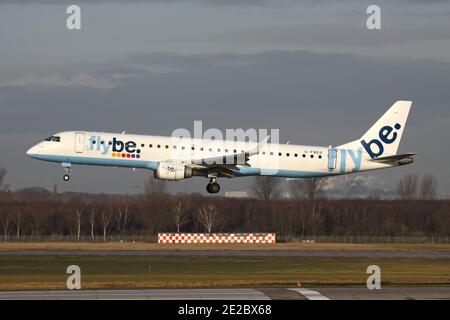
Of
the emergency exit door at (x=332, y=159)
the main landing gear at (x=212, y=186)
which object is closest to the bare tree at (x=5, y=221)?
the main landing gear at (x=212, y=186)

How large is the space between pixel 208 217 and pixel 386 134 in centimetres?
4226

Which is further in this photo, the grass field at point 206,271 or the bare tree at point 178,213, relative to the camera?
A: the bare tree at point 178,213

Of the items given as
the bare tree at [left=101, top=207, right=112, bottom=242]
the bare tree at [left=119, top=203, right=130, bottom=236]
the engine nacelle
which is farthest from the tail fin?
the bare tree at [left=101, top=207, right=112, bottom=242]

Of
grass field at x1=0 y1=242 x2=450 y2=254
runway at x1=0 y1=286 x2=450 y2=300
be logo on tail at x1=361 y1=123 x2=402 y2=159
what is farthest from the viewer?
grass field at x1=0 y1=242 x2=450 y2=254

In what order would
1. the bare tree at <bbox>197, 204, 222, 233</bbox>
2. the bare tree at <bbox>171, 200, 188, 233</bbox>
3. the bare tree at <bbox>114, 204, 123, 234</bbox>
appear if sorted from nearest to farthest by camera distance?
the bare tree at <bbox>171, 200, 188, 233</bbox> → the bare tree at <bbox>114, 204, 123, 234</bbox> → the bare tree at <bbox>197, 204, 222, 233</bbox>

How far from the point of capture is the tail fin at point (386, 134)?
72312mm

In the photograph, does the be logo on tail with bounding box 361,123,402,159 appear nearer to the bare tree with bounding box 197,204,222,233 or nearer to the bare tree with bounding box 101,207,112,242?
the bare tree with bounding box 197,204,222,233

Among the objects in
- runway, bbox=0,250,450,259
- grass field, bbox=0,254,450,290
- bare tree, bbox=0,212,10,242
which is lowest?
grass field, bbox=0,254,450,290

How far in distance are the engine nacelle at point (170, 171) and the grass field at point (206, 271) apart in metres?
→ 6.01

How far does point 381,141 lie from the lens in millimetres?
73312

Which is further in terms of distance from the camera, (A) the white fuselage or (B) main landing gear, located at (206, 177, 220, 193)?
(B) main landing gear, located at (206, 177, 220, 193)

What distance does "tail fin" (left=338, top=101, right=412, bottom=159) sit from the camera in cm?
7231

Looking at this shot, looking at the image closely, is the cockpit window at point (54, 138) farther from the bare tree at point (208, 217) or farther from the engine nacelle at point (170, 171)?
the bare tree at point (208, 217)
